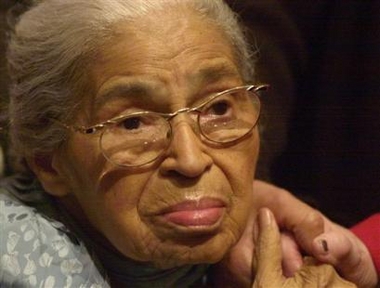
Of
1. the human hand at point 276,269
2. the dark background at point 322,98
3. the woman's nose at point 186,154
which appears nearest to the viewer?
the woman's nose at point 186,154

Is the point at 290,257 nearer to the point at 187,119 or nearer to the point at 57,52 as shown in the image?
the point at 187,119

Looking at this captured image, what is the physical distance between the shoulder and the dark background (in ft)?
0.98

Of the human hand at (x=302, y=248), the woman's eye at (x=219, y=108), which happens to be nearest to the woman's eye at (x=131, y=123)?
the woman's eye at (x=219, y=108)

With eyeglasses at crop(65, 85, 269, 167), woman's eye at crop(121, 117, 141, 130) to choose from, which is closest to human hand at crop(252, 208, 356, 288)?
eyeglasses at crop(65, 85, 269, 167)

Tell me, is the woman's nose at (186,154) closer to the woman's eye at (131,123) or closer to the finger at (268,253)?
the woman's eye at (131,123)

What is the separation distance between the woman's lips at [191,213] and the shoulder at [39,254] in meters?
0.17

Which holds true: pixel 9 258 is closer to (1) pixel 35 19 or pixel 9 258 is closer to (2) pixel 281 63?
(1) pixel 35 19

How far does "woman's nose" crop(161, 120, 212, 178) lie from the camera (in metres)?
0.98

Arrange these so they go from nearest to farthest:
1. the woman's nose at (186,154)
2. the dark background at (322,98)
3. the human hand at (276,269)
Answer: the woman's nose at (186,154) < the human hand at (276,269) < the dark background at (322,98)

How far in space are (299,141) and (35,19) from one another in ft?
2.11

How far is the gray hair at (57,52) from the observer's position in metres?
1.04

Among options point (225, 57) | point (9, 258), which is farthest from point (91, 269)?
point (225, 57)

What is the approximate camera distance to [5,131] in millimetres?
1213

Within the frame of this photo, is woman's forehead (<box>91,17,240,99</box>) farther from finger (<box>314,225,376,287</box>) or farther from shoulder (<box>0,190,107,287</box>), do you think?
finger (<box>314,225,376,287</box>)
